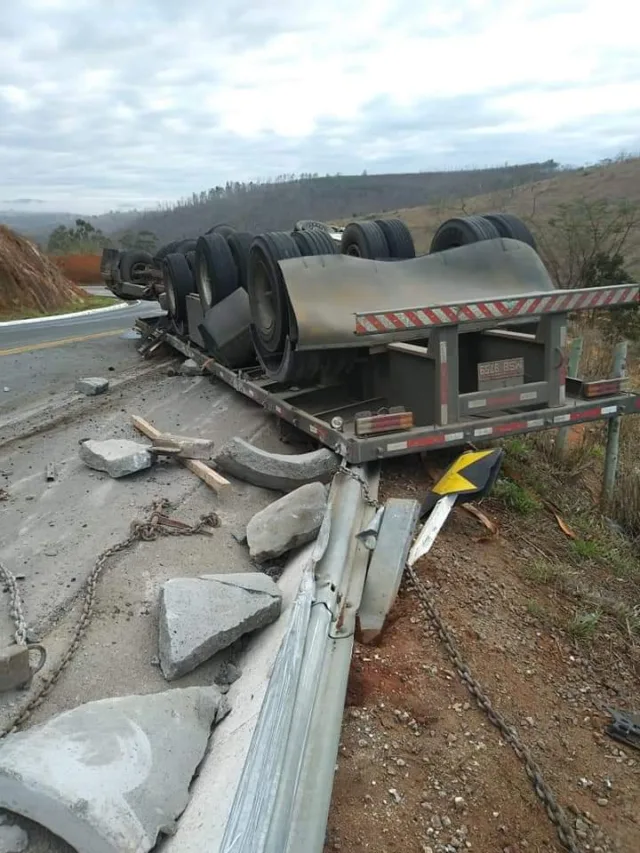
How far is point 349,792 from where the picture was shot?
2.42 metres

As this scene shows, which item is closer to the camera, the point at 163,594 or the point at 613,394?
the point at 163,594

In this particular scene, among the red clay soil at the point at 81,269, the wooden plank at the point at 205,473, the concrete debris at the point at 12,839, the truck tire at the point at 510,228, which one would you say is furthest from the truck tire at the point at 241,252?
the red clay soil at the point at 81,269

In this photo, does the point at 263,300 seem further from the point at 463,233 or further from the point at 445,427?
the point at 445,427

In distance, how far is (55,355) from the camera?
38.8ft

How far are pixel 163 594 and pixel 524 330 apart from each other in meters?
4.22

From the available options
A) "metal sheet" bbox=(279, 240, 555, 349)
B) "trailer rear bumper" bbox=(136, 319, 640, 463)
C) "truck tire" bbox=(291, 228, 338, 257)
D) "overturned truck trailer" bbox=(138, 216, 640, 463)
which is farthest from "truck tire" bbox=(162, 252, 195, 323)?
"metal sheet" bbox=(279, 240, 555, 349)

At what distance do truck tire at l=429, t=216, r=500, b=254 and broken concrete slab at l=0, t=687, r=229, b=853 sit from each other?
4.78m

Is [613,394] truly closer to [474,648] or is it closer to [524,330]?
[524,330]

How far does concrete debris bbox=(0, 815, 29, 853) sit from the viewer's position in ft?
6.59

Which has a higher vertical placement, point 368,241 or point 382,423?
point 368,241

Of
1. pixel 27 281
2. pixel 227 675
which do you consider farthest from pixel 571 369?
pixel 27 281

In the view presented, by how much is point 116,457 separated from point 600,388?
11.9ft

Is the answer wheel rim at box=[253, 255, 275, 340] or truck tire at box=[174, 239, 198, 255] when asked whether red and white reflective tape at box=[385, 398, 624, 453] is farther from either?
truck tire at box=[174, 239, 198, 255]

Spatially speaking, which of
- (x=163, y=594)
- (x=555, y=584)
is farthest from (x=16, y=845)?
(x=555, y=584)
